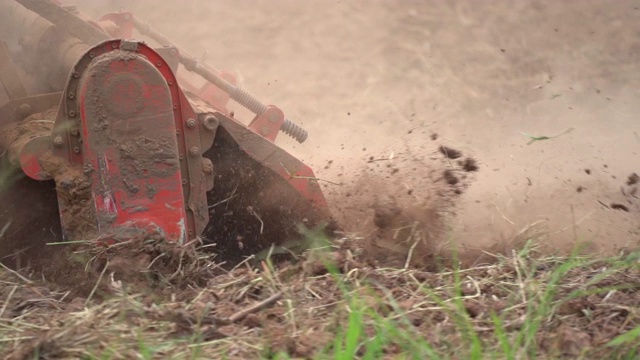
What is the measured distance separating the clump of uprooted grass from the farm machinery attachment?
382mm

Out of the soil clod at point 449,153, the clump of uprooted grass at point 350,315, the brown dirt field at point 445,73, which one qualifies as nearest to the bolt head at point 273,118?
the brown dirt field at point 445,73

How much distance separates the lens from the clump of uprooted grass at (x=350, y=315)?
234 centimetres

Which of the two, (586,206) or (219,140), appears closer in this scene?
(219,140)

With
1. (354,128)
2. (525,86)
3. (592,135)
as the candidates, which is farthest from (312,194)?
(525,86)

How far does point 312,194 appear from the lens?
3.99 metres

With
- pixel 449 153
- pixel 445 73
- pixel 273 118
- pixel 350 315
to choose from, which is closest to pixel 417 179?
pixel 449 153

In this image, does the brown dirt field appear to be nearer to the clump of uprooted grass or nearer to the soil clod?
the soil clod

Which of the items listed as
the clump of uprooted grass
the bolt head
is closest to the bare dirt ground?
the clump of uprooted grass

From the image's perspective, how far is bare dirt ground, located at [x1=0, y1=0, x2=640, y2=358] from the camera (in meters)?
2.54


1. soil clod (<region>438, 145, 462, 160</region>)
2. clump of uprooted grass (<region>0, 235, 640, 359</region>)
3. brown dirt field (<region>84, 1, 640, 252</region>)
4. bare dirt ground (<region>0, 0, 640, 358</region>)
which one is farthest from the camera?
brown dirt field (<region>84, 1, 640, 252</region>)

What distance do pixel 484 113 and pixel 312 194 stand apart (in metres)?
3.41

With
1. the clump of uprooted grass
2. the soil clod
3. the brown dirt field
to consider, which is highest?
the clump of uprooted grass

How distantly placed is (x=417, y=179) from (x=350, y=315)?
162 cm

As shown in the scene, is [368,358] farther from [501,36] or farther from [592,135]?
[501,36]
